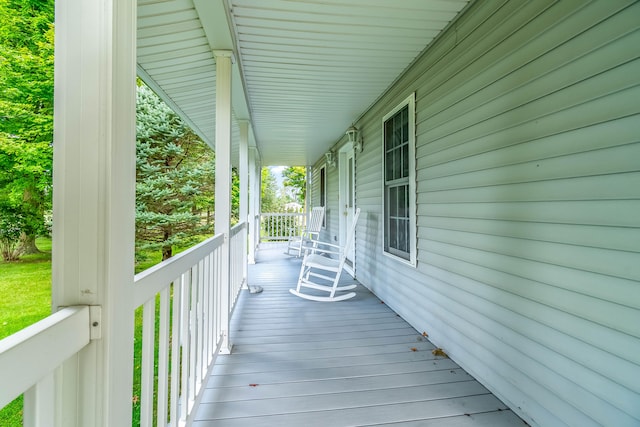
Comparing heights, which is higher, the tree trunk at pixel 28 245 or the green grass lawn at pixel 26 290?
the tree trunk at pixel 28 245

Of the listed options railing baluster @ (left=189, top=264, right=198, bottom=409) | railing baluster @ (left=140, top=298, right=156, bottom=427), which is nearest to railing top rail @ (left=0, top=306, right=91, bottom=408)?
railing baluster @ (left=140, top=298, right=156, bottom=427)

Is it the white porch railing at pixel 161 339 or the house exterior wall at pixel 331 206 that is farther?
the house exterior wall at pixel 331 206

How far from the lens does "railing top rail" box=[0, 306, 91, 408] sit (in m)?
0.47

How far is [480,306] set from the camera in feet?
6.58

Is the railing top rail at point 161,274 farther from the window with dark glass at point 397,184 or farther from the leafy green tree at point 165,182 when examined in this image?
the leafy green tree at point 165,182

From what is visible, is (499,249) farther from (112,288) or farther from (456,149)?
(112,288)

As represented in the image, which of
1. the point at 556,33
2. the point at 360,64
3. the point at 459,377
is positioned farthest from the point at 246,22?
the point at 459,377

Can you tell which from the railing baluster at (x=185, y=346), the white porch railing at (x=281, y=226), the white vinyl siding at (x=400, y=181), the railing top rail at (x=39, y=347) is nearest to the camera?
the railing top rail at (x=39, y=347)

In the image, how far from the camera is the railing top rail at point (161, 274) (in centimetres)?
92

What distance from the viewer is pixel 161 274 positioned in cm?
112

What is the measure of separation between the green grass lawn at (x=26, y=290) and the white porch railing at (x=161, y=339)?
0.08 metres

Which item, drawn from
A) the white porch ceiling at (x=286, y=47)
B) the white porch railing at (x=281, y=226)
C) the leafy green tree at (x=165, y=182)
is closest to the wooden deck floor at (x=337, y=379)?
the white porch ceiling at (x=286, y=47)

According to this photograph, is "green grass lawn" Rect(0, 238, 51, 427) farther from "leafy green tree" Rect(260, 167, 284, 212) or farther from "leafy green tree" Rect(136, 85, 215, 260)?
"leafy green tree" Rect(260, 167, 284, 212)

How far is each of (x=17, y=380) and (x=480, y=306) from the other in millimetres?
2194
